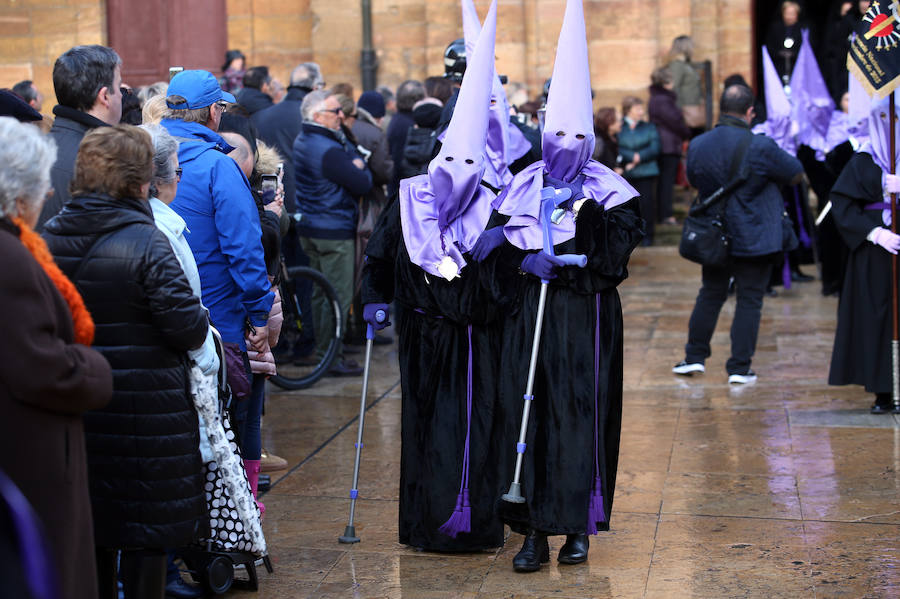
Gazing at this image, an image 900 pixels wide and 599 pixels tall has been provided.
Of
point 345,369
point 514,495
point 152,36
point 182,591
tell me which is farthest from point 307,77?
point 182,591

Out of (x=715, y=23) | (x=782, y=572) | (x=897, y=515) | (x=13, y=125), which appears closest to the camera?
(x=13, y=125)

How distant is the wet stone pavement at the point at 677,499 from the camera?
16.8 feet

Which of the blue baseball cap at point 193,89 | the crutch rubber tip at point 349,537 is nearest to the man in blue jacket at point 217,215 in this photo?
the blue baseball cap at point 193,89

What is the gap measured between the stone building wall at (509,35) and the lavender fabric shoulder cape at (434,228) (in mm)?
11033

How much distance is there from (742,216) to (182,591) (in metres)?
5.08

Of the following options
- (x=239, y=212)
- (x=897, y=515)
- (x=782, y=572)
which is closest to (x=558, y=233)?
(x=239, y=212)

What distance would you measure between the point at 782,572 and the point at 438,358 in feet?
5.39

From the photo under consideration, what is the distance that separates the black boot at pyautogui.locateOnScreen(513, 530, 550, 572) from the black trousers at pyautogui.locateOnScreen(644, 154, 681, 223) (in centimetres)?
1102

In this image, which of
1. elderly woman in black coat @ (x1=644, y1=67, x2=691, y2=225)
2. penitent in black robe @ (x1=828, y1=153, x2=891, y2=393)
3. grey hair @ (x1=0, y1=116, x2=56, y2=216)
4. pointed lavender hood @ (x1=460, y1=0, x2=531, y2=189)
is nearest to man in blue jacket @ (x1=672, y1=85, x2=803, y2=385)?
penitent in black robe @ (x1=828, y1=153, x2=891, y2=393)

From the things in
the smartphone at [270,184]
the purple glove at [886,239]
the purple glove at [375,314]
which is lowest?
the purple glove at [375,314]

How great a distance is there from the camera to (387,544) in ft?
18.5

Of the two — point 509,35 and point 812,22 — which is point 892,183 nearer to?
point 509,35

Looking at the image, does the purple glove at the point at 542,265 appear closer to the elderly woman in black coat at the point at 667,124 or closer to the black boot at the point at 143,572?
the black boot at the point at 143,572

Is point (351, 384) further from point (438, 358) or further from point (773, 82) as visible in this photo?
point (773, 82)
